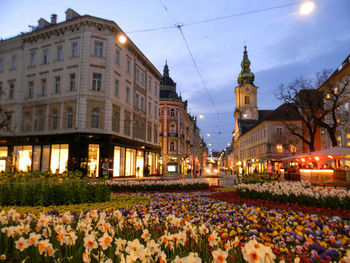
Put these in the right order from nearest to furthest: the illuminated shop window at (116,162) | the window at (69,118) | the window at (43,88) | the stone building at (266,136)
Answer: the window at (69,118), the illuminated shop window at (116,162), the window at (43,88), the stone building at (266,136)

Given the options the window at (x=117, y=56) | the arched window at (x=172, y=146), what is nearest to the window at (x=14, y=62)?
the window at (x=117, y=56)

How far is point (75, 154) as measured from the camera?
2769 centimetres

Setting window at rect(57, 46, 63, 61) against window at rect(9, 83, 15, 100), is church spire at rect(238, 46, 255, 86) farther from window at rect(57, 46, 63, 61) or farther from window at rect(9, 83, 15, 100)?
window at rect(9, 83, 15, 100)

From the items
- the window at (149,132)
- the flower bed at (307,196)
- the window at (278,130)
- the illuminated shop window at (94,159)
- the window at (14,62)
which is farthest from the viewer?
the window at (278,130)

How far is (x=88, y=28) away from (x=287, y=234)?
3001 centimetres

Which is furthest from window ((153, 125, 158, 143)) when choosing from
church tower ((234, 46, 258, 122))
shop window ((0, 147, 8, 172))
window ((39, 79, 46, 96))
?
church tower ((234, 46, 258, 122))

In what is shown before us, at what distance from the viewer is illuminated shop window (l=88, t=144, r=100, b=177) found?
91.8 ft

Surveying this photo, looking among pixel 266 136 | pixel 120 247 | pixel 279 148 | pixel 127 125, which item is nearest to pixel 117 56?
pixel 127 125

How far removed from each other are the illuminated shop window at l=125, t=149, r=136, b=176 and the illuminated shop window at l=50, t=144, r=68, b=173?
275 inches

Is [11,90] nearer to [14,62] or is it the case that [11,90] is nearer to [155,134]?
[14,62]

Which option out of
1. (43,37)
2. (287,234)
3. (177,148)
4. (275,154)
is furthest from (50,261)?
(275,154)

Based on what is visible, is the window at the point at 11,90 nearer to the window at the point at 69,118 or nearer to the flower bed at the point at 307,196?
the window at the point at 69,118

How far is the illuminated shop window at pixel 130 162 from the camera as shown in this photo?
33.0 metres

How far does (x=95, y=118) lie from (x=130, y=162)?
766 centimetres
